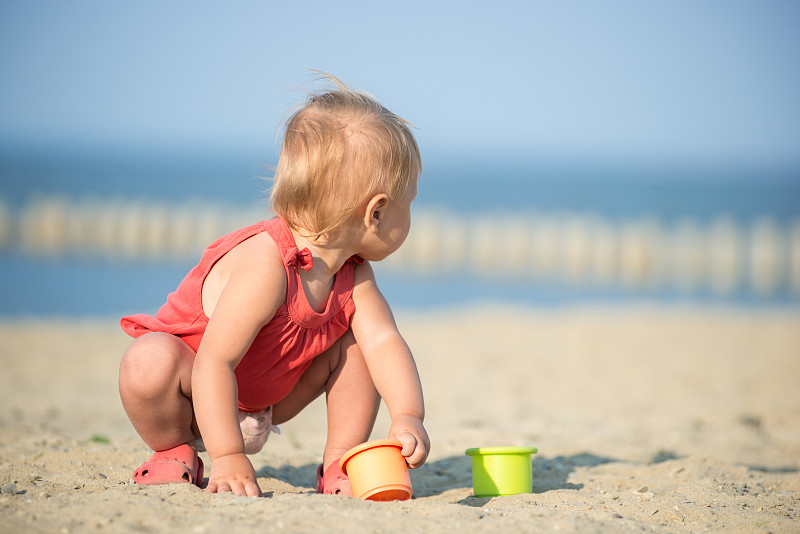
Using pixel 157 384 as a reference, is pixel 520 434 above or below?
below

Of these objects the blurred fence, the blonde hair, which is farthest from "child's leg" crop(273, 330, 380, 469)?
the blurred fence

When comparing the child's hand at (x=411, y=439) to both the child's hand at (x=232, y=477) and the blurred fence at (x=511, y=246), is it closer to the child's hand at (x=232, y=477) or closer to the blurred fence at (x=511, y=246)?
the child's hand at (x=232, y=477)

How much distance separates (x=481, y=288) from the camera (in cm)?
1262

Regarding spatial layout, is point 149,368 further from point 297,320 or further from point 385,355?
point 385,355

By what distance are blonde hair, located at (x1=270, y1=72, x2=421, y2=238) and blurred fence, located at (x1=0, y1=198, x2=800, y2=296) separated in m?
11.4

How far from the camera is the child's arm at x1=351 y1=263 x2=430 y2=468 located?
2270mm

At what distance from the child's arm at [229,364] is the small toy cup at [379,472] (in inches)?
11.1

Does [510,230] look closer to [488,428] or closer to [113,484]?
[488,428]

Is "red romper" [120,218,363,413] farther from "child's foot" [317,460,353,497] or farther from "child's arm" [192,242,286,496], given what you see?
"child's foot" [317,460,353,497]

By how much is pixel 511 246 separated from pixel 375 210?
14.2 meters

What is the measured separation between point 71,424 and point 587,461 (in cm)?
255

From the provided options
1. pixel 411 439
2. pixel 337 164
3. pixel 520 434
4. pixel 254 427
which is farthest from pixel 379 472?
pixel 520 434

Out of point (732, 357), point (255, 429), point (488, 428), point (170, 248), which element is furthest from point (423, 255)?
point (255, 429)

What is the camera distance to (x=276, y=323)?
2.20m
